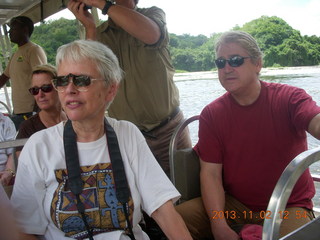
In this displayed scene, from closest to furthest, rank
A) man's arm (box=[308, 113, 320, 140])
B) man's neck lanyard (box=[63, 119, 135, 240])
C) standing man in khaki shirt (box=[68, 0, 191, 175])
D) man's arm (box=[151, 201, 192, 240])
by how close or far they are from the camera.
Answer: man's neck lanyard (box=[63, 119, 135, 240]) < man's arm (box=[151, 201, 192, 240]) < man's arm (box=[308, 113, 320, 140]) < standing man in khaki shirt (box=[68, 0, 191, 175])

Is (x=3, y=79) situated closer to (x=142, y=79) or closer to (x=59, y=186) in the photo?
(x=142, y=79)

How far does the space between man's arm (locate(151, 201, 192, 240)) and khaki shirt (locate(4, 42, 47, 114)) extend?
274 centimetres

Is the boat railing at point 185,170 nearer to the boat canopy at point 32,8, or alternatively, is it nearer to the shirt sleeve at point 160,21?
the shirt sleeve at point 160,21

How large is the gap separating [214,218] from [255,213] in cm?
25

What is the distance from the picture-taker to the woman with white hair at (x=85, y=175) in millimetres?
1405

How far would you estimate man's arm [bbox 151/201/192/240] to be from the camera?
149cm

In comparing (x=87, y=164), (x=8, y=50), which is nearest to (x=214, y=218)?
(x=87, y=164)

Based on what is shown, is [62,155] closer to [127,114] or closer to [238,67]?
[127,114]

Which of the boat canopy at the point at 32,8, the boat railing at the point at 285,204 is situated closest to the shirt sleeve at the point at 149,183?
the boat railing at the point at 285,204

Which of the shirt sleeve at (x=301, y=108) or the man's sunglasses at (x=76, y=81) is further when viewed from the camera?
the shirt sleeve at (x=301, y=108)

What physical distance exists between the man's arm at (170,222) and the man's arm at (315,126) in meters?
0.84

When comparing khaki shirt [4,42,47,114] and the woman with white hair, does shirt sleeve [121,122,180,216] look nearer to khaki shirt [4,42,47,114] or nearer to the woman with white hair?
the woman with white hair

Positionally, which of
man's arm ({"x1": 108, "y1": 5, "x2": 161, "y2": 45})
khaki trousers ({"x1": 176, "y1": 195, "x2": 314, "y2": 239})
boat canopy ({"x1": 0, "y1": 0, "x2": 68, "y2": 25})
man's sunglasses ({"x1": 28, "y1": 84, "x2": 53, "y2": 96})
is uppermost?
boat canopy ({"x1": 0, "y1": 0, "x2": 68, "y2": 25})
